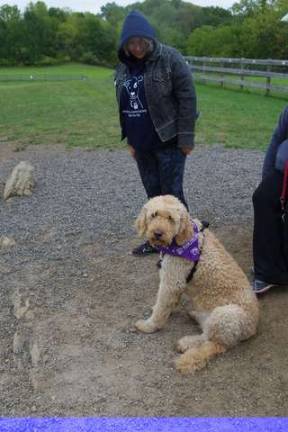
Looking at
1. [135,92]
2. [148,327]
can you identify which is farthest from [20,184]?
[148,327]

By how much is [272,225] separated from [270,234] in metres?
0.07

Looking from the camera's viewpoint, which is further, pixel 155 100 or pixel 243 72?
pixel 243 72

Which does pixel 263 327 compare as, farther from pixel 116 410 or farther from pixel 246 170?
pixel 246 170

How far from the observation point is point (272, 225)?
3.96m

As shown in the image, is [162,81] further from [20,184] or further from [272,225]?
[20,184]

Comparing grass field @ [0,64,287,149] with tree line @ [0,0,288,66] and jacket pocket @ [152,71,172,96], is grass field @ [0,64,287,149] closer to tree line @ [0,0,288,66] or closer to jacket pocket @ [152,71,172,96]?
jacket pocket @ [152,71,172,96]

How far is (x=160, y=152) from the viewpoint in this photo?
4.47 metres

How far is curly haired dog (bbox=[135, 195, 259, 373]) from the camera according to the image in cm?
322

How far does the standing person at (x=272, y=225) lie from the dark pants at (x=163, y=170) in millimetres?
785

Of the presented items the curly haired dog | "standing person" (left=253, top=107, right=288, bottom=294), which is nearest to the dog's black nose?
the curly haired dog

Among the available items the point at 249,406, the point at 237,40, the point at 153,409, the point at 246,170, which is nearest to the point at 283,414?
the point at 249,406

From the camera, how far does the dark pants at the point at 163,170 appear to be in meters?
4.47

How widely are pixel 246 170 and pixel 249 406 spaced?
5.47m

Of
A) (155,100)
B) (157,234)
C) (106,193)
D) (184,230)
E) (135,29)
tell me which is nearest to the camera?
(157,234)
